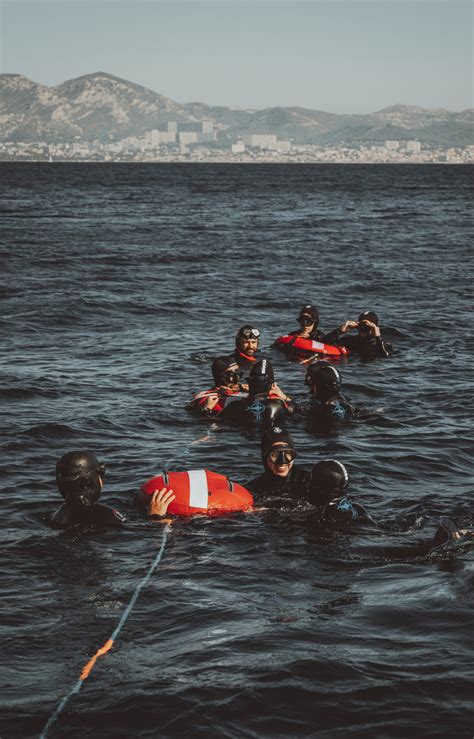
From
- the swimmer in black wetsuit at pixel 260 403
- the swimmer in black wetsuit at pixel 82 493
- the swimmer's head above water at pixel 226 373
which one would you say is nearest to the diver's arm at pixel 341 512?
the swimmer in black wetsuit at pixel 82 493

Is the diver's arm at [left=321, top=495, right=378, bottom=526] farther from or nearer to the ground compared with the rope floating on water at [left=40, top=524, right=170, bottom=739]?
farther from the ground

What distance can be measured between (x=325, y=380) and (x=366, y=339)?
6.17 m

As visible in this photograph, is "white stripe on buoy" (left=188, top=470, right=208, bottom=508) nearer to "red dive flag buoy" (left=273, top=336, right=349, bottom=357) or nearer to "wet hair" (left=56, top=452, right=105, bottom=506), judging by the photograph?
"wet hair" (left=56, top=452, right=105, bottom=506)

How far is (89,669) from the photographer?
8.46 meters

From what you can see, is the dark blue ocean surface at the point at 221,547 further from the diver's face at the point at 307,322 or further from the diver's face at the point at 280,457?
the diver's face at the point at 307,322

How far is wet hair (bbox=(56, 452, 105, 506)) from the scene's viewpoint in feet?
36.9

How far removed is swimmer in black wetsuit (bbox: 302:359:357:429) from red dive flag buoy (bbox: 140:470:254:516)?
16.5 ft

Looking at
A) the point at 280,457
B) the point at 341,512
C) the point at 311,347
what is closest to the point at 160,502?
the point at 280,457

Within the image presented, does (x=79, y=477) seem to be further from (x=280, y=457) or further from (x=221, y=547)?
(x=280, y=457)

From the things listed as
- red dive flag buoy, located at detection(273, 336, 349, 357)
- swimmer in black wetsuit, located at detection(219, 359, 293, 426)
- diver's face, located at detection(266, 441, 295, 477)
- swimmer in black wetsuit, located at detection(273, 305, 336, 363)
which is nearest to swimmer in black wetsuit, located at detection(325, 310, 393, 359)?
red dive flag buoy, located at detection(273, 336, 349, 357)

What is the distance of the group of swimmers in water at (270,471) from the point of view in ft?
37.1

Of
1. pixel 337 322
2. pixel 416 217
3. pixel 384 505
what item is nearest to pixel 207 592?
pixel 384 505

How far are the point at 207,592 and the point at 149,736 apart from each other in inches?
103

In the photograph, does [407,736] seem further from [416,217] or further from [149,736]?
[416,217]
